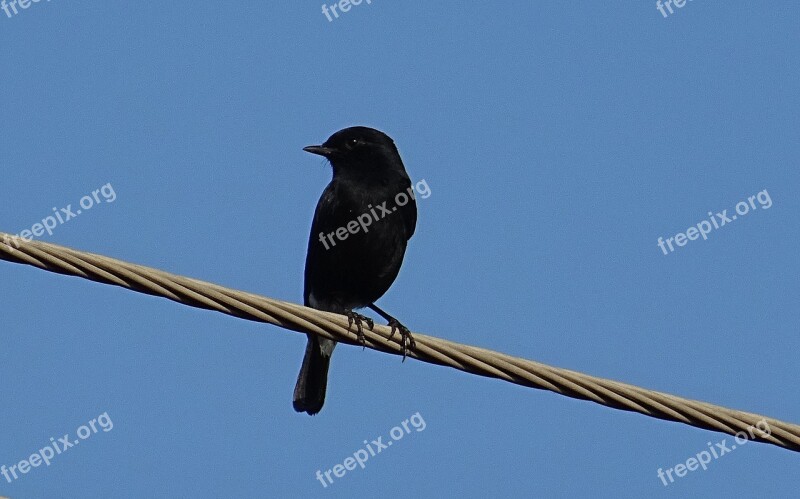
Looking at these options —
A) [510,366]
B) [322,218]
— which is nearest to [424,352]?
[510,366]

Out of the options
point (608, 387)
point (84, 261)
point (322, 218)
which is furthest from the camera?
point (322, 218)

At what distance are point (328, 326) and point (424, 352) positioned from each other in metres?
0.35

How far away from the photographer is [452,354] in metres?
4.39

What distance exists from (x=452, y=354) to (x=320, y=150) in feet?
14.3

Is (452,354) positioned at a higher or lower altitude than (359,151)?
lower

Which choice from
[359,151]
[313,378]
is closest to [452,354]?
[313,378]

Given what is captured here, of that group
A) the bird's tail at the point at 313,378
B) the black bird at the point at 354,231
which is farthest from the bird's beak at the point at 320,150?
the bird's tail at the point at 313,378

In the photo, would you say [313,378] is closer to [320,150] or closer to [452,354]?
[320,150]

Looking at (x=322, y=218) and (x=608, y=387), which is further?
(x=322, y=218)

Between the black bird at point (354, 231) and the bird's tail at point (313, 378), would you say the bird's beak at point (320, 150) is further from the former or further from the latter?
the bird's tail at point (313, 378)

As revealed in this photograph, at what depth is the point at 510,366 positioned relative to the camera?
4312 mm

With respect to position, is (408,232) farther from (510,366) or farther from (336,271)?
(510,366)

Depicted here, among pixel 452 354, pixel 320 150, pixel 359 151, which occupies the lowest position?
pixel 452 354

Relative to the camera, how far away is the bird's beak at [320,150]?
854 cm
